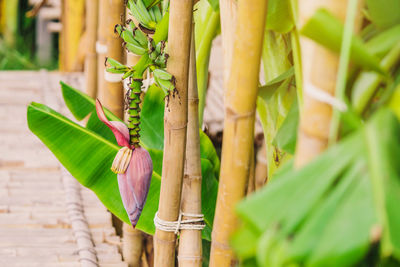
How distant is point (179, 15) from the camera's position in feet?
2.33

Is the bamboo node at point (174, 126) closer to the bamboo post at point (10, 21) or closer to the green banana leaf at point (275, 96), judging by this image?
the green banana leaf at point (275, 96)

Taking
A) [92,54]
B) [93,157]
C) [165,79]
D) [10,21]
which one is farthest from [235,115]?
[10,21]

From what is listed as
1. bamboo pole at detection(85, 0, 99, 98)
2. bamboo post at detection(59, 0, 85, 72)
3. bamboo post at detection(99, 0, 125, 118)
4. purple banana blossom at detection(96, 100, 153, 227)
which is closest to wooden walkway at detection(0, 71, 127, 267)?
bamboo pole at detection(85, 0, 99, 98)

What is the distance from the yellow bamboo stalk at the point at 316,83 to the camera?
0.47 meters

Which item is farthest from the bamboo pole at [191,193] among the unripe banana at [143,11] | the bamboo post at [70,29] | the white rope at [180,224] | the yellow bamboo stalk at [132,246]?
the bamboo post at [70,29]

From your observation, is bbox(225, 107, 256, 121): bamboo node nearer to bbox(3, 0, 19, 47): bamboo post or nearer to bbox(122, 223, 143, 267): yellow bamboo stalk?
bbox(122, 223, 143, 267): yellow bamboo stalk

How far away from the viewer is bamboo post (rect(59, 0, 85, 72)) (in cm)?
268

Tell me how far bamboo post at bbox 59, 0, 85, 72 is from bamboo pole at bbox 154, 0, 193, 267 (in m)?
1.92

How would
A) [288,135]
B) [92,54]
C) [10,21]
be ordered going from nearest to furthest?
[288,135]
[92,54]
[10,21]

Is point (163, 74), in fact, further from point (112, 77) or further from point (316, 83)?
point (112, 77)

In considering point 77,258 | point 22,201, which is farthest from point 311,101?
point 22,201

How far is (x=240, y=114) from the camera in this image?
2.16 ft

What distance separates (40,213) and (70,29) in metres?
1.67

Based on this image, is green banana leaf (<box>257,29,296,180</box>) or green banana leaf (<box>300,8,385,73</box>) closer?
green banana leaf (<box>300,8,385,73</box>)
